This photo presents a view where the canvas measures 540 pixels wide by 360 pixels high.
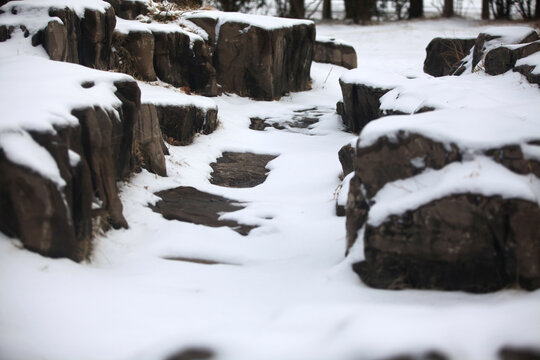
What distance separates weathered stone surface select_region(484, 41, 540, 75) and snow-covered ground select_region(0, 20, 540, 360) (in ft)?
9.17

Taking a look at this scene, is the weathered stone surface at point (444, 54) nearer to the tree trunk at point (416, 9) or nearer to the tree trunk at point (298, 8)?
the tree trunk at point (298, 8)

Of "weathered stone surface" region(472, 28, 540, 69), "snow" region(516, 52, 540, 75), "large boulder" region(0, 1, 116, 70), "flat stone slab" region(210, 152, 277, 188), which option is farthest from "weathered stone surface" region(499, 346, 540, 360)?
"weathered stone surface" region(472, 28, 540, 69)

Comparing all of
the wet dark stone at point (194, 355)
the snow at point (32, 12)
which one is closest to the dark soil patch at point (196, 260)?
the wet dark stone at point (194, 355)

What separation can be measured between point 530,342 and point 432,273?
0.75 meters

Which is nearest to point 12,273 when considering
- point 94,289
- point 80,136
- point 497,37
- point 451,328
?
point 94,289

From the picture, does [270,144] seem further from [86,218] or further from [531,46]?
[86,218]

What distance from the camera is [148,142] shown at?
4.91 meters

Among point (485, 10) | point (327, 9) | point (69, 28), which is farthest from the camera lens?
point (327, 9)

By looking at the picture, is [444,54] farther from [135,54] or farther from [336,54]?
[135,54]

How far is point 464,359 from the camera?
2.11m

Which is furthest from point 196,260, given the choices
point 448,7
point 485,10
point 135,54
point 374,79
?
point 485,10

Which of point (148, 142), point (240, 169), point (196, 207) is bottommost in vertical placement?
point (240, 169)

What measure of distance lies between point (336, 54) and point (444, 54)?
278cm

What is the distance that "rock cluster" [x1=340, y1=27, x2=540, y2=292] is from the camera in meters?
2.70
